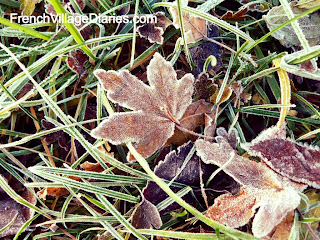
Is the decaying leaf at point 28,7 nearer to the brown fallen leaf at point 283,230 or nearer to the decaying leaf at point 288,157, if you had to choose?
the decaying leaf at point 288,157

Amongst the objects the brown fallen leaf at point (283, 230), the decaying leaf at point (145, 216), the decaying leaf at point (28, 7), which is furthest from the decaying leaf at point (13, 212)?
the brown fallen leaf at point (283, 230)

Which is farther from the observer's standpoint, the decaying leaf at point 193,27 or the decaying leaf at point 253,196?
the decaying leaf at point 193,27

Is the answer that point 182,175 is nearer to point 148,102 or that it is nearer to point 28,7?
point 148,102

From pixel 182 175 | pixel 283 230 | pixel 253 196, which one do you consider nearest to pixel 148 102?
pixel 182 175

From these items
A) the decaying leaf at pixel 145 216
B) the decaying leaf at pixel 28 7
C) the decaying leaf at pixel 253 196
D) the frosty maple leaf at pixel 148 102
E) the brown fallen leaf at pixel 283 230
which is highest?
the decaying leaf at pixel 28 7

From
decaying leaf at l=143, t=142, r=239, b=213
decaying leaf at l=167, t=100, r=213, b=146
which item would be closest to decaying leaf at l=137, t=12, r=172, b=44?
decaying leaf at l=167, t=100, r=213, b=146

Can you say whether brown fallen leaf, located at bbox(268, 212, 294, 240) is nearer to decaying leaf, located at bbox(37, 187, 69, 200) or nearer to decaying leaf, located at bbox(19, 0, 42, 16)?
decaying leaf, located at bbox(37, 187, 69, 200)

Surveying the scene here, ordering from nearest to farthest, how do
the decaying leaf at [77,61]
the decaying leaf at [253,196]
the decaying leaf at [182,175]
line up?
the decaying leaf at [253,196] < the decaying leaf at [182,175] < the decaying leaf at [77,61]
